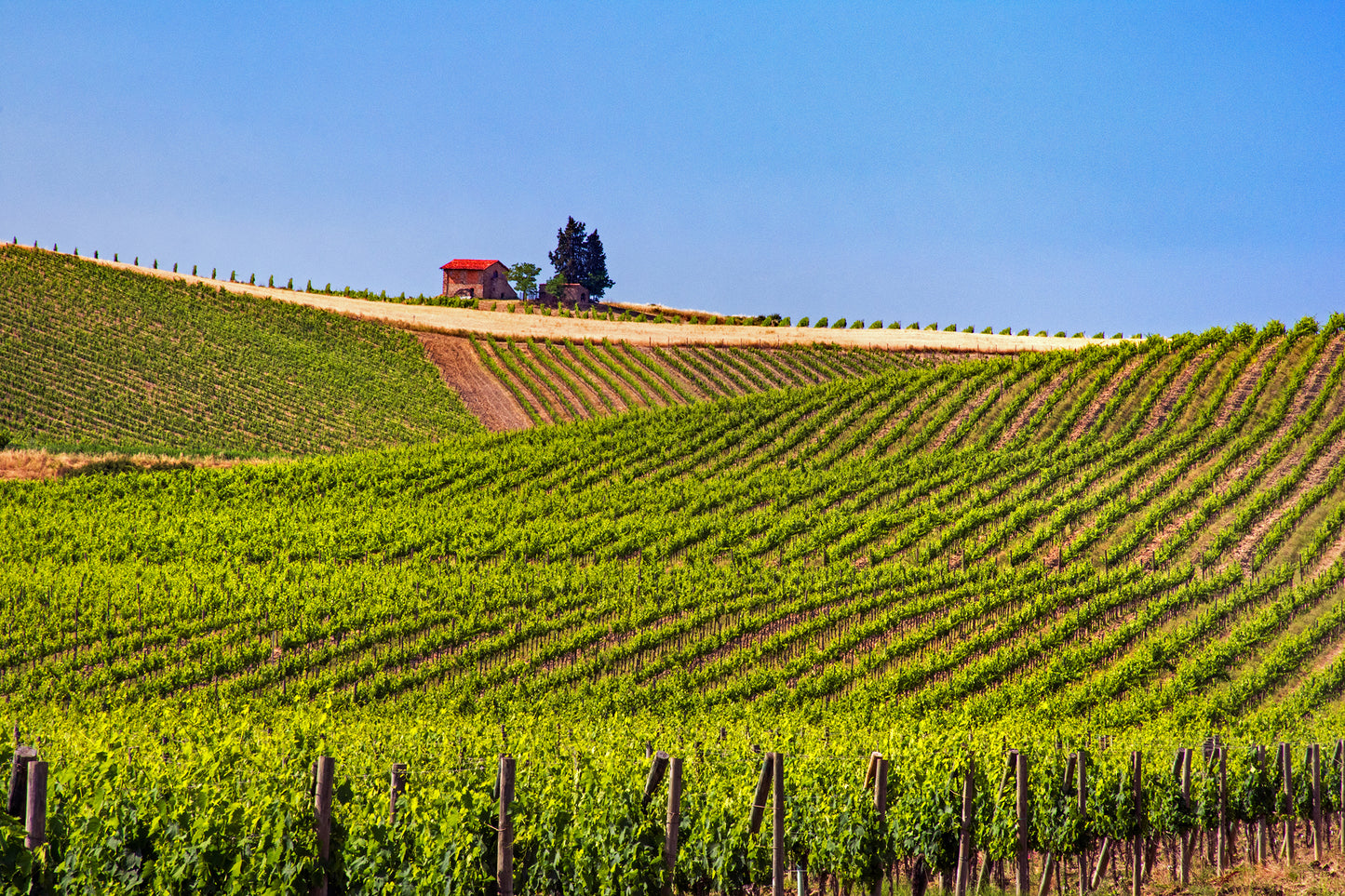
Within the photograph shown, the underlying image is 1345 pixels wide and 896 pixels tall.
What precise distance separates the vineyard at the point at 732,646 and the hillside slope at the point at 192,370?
3.89m

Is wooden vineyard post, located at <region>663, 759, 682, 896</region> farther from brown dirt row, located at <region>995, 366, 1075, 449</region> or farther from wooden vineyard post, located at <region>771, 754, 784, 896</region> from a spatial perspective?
brown dirt row, located at <region>995, 366, 1075, 449</region>

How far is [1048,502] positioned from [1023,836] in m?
21.3

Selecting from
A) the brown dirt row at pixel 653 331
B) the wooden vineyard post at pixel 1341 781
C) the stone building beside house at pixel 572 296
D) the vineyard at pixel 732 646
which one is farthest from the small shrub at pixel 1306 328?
the stone building beside house at pixel 572 296

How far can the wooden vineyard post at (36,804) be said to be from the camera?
20.7 feet

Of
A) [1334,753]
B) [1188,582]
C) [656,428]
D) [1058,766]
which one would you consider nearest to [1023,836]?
[1058,766]

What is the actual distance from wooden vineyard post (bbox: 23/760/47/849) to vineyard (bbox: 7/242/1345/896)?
5cm

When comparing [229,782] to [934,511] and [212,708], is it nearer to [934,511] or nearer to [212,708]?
[212,708]

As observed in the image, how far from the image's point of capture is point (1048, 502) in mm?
30281

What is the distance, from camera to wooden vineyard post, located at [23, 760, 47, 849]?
20.7 feet

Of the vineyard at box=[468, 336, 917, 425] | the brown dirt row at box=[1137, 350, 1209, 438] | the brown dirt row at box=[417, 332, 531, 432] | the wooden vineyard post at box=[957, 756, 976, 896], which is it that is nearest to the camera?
the wooden vineyard post at box=[957, 756, 976, 896]

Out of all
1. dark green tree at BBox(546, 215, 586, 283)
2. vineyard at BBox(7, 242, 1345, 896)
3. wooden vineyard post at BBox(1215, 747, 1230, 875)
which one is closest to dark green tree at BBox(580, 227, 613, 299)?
dark green tree at BBox(546, 215, 586, 283)

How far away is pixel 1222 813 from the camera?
1225 centimetres

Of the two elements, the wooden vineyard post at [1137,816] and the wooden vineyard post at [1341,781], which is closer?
the wooden vineyard post at [1137,816]

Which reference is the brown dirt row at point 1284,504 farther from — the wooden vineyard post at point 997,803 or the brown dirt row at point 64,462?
the brown dirt row at point 64,462
